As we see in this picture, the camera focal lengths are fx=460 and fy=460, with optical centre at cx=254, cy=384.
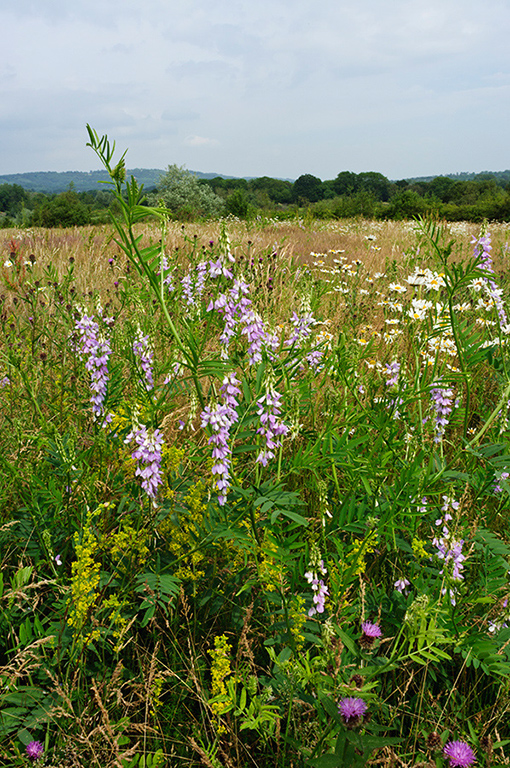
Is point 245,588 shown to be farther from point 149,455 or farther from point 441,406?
point 441,406

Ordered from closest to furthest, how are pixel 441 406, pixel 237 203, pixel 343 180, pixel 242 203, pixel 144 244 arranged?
pixel 441 406, pixel 144 244, pixel 242 203, pixel 237 203, pixel 343 180

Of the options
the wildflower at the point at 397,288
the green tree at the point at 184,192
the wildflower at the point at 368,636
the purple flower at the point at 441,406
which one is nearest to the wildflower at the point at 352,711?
the wildflower at the point at 368,636

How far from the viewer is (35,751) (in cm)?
112

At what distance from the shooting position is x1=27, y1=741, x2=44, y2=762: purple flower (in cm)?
112

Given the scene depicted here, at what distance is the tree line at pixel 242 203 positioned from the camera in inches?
564

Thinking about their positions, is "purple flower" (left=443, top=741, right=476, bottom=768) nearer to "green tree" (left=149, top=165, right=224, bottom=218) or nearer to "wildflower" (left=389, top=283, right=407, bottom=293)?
"wildflower" (left=389, top=283, right=407, bottom=293)

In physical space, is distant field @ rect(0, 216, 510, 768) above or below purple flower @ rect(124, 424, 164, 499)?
below

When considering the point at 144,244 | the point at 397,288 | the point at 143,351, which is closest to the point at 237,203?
the point at 144,244

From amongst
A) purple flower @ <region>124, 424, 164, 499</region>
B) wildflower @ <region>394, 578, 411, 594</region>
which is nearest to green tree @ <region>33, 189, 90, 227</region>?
purple flower @ <region>124, 424, 164, 499</region>

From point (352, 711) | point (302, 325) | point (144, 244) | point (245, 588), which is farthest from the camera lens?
point (144, 244)

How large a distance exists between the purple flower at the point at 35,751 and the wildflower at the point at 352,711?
761 mm

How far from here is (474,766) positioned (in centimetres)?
116

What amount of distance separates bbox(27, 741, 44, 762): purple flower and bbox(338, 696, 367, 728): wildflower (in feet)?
2.50

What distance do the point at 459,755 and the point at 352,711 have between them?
0.32m
